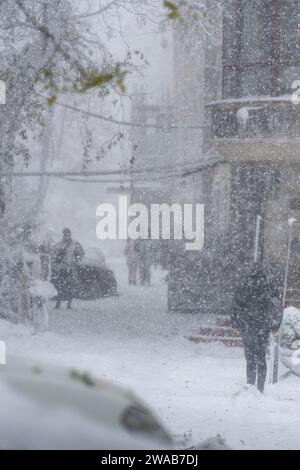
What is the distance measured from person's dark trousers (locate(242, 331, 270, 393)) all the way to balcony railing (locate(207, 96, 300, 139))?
202 inches

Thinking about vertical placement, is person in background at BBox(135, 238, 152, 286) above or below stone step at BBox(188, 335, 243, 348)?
above

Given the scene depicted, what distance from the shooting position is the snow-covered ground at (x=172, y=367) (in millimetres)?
7209

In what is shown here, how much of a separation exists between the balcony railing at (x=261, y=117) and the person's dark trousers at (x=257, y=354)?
5138 mm

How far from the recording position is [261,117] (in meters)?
13.2

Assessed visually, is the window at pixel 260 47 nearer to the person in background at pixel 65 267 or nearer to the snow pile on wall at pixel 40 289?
the snow pile on wall at pixel 40 289

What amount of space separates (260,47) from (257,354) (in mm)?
7153

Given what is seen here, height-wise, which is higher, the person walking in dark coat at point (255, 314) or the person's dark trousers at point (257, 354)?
the person walking in dark coat at point (255, 314)

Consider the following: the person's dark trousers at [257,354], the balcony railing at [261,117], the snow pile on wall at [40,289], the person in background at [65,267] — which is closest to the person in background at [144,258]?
the person in background at [65,267]

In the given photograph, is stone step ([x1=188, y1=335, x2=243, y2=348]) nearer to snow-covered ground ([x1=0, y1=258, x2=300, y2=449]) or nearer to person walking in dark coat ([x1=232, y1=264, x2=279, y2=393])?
snow-covered ground ([x1=0, y1=258, x2=300, y2=449])

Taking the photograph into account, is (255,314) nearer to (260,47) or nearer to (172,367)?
(172,367)

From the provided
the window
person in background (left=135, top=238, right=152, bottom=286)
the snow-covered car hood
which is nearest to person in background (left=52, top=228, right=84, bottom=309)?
person in background (left=135, top=238, right=152, bottom=286)

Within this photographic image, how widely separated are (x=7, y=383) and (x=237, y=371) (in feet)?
29.1

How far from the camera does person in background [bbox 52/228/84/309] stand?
55.7 feet
